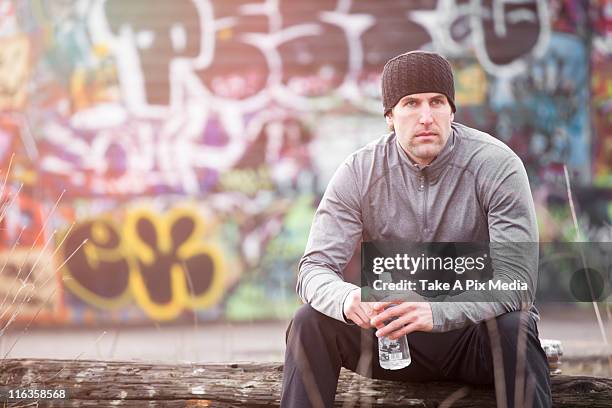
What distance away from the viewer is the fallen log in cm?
338

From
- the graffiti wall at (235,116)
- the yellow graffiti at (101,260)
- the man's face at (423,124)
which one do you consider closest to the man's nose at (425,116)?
the man's face at (423,124)

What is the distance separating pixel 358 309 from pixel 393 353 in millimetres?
275

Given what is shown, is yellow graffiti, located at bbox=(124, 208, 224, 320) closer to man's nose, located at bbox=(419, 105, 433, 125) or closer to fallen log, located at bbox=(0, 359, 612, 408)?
fallen log, located at bbox=(0, 359, 612, 408)

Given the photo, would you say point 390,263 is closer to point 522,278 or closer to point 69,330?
point 522,278

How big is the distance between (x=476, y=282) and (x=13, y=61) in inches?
205

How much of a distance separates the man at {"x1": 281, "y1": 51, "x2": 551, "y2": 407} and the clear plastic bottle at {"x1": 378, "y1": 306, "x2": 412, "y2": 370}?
0.04 m

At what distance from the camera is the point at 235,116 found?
7.25 meters

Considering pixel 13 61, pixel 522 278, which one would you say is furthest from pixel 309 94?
pixel 522 278

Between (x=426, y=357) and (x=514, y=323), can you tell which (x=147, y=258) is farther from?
(x=514, y=323)

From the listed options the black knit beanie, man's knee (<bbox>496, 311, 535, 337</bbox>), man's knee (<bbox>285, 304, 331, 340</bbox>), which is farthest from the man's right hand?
the black knit beanie

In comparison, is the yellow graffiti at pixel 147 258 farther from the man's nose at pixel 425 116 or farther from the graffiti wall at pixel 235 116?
the man's nose at pixel 425 116

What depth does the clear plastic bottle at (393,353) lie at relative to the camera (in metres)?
3.20

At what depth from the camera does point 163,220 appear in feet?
23.5

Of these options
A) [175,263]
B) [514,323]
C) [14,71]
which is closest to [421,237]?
[514,323]
